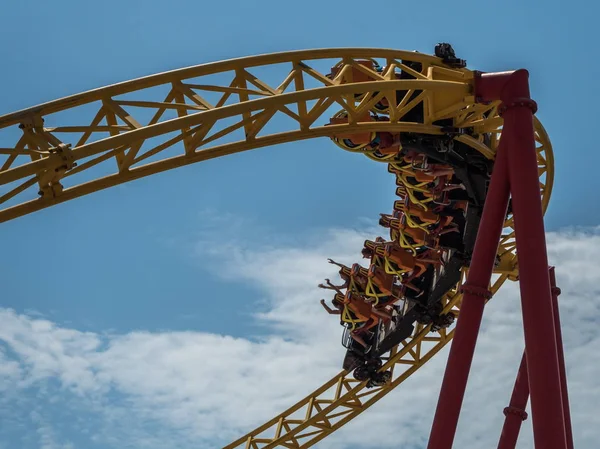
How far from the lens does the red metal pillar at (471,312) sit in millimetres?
9305

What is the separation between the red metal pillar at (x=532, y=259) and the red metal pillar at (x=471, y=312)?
0.24 m

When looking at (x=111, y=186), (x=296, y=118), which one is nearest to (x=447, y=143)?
(x=296, y=118)

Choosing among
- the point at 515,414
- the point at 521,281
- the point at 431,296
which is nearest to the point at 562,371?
the point at 515,414

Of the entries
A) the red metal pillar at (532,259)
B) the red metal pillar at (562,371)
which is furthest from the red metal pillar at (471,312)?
the red metal pillar at (562,371)

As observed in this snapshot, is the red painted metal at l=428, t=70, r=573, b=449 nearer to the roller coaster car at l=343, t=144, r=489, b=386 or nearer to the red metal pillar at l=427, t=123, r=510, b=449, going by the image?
the red metal pillar at l=427, t=123, r=510, b=449

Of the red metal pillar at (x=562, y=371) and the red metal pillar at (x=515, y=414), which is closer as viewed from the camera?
the red metal pillar at (x=562, y=371)

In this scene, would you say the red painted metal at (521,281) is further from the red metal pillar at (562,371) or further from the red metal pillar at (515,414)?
the red metal pillar at (515,414)

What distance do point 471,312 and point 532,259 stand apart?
86cm

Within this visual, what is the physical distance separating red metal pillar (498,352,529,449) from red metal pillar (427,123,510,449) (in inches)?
133

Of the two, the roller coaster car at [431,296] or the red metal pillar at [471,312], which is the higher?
the roller coaster car at [431,296]

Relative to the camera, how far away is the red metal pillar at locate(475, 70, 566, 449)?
868 cm

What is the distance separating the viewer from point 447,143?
11.4 m

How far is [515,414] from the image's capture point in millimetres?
12641

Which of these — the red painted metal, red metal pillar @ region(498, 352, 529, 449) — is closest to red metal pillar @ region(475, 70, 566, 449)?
the red painted metal
